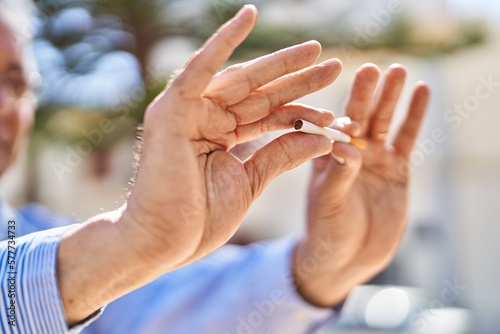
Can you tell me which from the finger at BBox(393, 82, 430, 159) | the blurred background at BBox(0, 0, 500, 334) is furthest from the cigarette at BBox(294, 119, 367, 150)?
the blurred background at BBox(0, 0, 500, 334)

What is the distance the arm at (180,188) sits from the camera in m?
0.51

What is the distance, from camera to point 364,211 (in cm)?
83

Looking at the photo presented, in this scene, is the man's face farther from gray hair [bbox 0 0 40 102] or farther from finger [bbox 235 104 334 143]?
finger [bbox 235 104 334 143]

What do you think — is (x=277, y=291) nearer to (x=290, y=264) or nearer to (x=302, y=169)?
(x=290, y=264)

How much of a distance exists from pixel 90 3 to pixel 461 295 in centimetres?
309

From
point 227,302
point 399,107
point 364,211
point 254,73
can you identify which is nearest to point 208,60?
point 254,73

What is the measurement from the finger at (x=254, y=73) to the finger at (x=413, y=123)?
0.96 feet

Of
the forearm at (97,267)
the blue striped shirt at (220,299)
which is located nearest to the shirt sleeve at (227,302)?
the blue striped shirt at (220,299)

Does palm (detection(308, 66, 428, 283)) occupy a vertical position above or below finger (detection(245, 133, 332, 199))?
below

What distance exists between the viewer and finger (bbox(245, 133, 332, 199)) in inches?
23.0

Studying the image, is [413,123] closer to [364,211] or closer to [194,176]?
[364,211]

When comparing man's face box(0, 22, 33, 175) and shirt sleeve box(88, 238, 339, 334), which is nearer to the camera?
shirt sleeve box(88, 238, 339, 334)

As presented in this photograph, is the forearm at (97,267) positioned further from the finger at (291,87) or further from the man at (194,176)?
the finger at (291,87)

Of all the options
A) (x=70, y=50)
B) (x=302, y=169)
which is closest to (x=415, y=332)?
(x=70, y=50)
